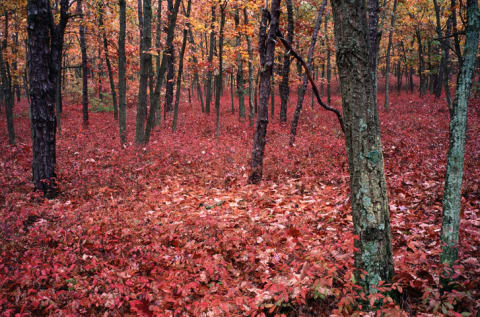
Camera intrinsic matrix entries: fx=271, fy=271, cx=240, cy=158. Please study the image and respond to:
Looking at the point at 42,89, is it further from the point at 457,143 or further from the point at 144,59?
the point at 457,143

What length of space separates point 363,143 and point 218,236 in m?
3.43

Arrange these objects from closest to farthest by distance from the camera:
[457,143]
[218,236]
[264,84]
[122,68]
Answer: [457,143]
[218,236]
[264,84]
[122,68]

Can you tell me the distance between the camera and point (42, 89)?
687 centimetres

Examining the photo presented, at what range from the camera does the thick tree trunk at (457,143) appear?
2.85 meters

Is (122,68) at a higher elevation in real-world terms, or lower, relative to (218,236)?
higher

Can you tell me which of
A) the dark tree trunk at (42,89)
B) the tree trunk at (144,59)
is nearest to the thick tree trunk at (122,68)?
the tree trunk at (144,59)

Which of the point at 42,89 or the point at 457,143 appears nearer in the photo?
the point at 457,143

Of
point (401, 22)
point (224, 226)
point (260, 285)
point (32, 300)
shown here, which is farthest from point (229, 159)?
point (401, 22)

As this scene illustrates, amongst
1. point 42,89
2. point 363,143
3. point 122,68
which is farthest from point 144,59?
point 363,143

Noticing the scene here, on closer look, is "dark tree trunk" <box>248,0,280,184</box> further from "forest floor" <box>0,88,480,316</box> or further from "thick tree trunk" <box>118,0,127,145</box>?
"thick tree trunk" <box>118,0,127,145</box>

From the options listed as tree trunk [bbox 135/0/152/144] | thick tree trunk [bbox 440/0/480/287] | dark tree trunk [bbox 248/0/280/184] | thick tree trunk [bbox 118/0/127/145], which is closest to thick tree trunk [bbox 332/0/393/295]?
thick tree trunk [bbox 440/0/480/287]

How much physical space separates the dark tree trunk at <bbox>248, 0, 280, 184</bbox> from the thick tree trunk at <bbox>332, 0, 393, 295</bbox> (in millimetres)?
4561

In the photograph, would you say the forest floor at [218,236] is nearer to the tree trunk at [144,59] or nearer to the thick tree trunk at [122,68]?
the tree trunk at [144,59]

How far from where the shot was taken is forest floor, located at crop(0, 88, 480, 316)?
355 cm
